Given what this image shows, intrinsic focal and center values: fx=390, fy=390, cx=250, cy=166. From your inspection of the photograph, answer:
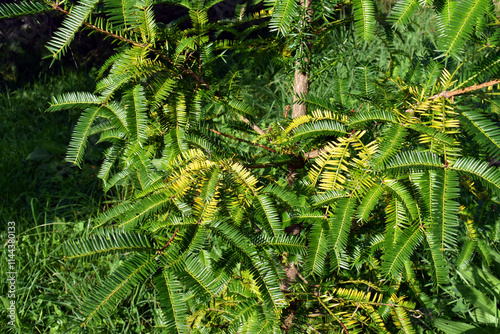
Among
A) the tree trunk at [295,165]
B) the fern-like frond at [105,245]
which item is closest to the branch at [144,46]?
the tree trunk at [295,165]

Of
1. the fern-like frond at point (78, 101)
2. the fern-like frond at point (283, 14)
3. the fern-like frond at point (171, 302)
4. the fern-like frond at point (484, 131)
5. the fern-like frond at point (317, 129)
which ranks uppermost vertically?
the fern-like frond at point (283, 14)

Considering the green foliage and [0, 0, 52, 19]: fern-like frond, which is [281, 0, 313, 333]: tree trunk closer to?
the green foliage

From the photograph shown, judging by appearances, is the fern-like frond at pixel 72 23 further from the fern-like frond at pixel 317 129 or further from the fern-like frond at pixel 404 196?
the fern-like frond at pixel 404 196

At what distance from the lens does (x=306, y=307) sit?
1.66 m

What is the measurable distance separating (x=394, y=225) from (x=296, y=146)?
52cm

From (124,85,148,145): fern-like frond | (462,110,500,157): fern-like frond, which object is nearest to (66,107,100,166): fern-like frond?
(124,85,148,145): fern-like frond

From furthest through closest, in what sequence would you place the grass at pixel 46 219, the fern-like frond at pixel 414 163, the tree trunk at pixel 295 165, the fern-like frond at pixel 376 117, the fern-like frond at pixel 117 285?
the grass at pixel 46 219 → the tree trunk at pixel 295 165 → the fern-like frond at pixel 376 117 → the fern-like frond at pixel 414 163 → the fern-like frond at pixel 117 285

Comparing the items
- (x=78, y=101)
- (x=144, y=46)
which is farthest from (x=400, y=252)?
(x=78, y=101)

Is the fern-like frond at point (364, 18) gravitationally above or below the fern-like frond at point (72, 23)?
above

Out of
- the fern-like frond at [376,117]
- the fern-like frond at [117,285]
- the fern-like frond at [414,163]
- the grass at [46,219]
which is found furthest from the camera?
the grass at [46,219]

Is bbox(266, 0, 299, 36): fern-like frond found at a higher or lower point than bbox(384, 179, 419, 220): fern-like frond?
higher

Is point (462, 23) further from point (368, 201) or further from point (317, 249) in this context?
point (317, 249)

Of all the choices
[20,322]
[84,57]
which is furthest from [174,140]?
[84,57]

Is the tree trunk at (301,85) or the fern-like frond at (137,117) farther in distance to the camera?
the tree trunk at (301,85)
